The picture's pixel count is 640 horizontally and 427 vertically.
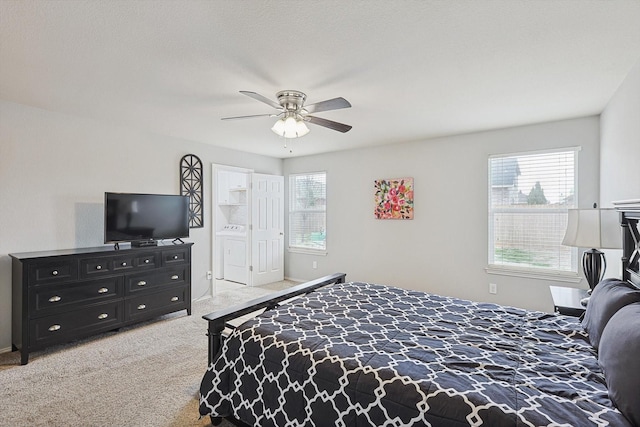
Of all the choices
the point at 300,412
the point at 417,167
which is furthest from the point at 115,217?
the point at 417,167

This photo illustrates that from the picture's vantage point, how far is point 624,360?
118 cm

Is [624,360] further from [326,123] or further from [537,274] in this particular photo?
[537,274]

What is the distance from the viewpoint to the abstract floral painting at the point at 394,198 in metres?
4.61

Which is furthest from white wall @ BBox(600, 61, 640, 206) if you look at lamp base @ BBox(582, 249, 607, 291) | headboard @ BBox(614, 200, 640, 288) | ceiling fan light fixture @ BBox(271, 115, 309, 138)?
ceiling fan light fixture @ BBox(271, 115, 309, 138)

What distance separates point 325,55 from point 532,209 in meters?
3.19

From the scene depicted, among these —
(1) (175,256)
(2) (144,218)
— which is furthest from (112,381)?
(2) (144,218)

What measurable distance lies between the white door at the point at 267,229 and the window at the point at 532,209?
3.59 m

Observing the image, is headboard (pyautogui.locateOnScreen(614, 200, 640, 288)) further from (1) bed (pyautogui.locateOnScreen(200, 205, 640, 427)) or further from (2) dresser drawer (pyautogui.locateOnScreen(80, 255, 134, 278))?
(2) dresser drawer (pyautogui.locateOnScreen(80, 255, 134, 278))

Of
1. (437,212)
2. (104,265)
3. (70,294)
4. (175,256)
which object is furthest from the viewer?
(437,212)

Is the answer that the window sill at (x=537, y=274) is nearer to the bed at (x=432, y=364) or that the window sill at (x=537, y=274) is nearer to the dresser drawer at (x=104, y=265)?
the bed at (x=432, y=364)

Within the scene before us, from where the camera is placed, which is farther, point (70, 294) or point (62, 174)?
point (62, 174)

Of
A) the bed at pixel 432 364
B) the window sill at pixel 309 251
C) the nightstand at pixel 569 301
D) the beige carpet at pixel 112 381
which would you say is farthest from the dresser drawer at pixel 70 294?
the nightstand at pixel 569 301

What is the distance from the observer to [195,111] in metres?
3.28

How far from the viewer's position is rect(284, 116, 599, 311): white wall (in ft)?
12.0
